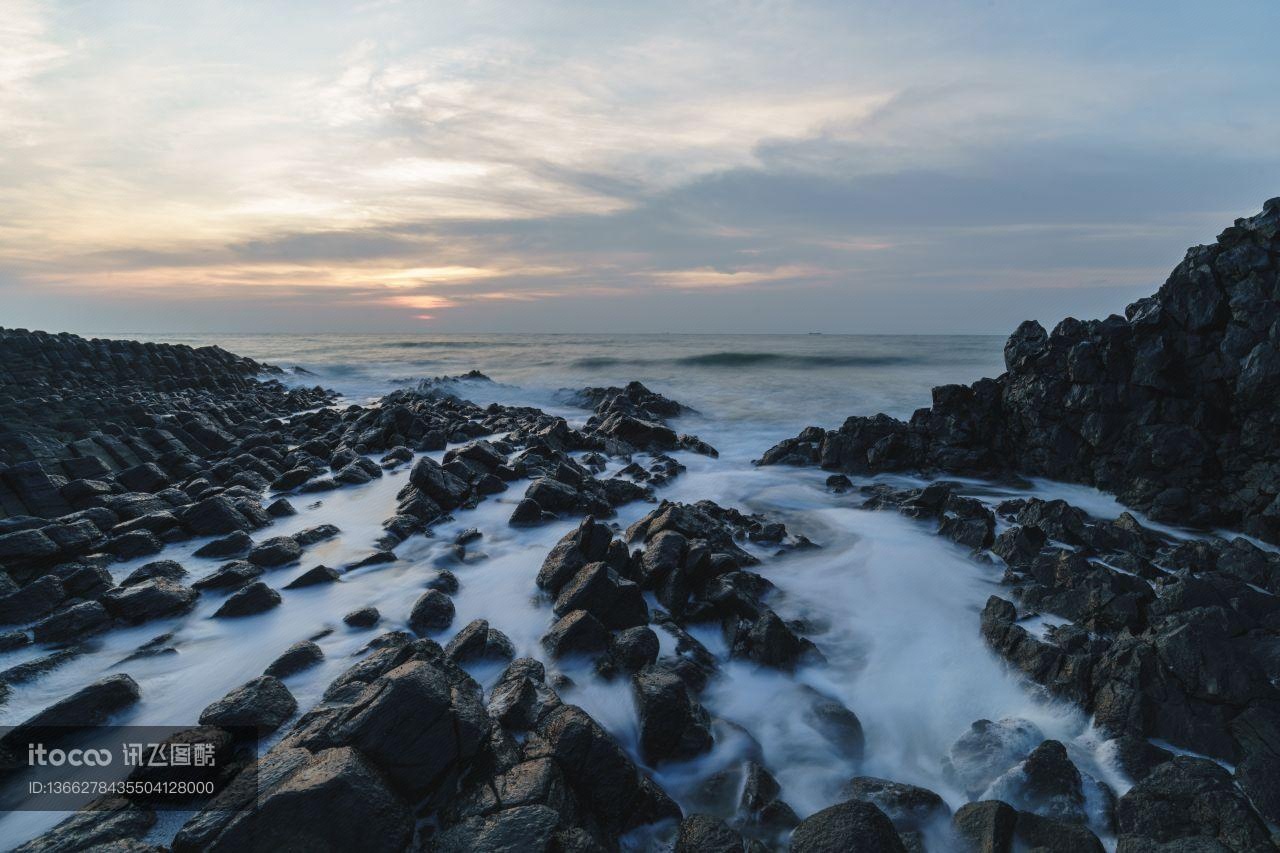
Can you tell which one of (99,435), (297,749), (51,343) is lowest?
(297,749)

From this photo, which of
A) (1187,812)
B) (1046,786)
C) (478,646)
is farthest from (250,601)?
(1187,812)

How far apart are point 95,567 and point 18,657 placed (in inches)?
50.5

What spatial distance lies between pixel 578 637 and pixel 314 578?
9.77 feet

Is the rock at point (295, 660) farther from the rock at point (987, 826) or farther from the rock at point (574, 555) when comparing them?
the rock at point (987, 826)

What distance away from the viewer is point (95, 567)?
560 cm

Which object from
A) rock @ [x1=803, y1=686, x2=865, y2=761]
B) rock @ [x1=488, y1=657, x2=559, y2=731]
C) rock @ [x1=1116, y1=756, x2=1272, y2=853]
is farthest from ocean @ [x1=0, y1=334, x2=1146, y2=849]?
rock @ [x1=1116, y1=756, x2=1272, y2=853]

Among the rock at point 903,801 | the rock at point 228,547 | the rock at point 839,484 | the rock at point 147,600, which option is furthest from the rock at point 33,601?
the rock at point 839,484

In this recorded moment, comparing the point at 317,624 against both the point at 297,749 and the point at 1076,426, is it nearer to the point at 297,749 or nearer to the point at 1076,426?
the point at 297,749

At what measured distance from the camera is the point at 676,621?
18.3 ft

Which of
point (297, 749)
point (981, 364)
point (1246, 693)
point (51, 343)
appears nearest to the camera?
point (297, 749)

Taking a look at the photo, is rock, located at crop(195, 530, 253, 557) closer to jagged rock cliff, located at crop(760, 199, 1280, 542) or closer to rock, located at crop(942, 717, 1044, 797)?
rock, located at crop(942, 717, 1044, 797)

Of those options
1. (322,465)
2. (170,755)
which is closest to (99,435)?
(322,465)

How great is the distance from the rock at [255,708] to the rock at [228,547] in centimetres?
328

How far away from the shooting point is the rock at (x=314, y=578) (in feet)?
19.0
